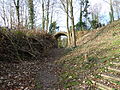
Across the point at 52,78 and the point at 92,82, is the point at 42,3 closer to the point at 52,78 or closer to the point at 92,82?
the point at 52,78

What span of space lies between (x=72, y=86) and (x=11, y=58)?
14.6ft

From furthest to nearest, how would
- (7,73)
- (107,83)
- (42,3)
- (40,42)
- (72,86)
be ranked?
(42,3)
(40,42)
(7,73)
(72,86)
(107,83)

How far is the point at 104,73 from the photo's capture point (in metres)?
5.74

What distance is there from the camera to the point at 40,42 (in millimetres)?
11977

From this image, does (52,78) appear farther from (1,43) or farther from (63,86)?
(1,43)

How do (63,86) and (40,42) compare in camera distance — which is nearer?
(63,86)

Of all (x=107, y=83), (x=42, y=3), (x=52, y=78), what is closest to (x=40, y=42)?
(x=52, y=78)

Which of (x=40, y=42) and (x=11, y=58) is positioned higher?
(x=40, y=42)

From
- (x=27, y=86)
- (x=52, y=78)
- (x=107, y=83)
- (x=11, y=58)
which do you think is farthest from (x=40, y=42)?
(x=107, y=83)

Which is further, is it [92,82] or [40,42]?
[40,42]

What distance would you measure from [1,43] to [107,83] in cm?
584

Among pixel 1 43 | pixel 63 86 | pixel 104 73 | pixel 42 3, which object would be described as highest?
pixel 42 3

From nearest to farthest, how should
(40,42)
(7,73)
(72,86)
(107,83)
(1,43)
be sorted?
1. (107,83)
2. (72,86)
3. (7,73)
4. (1,43)
5. (40,42)

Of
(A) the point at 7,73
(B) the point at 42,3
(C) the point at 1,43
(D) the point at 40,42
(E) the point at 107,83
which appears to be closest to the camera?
(E) the point at 107,83
